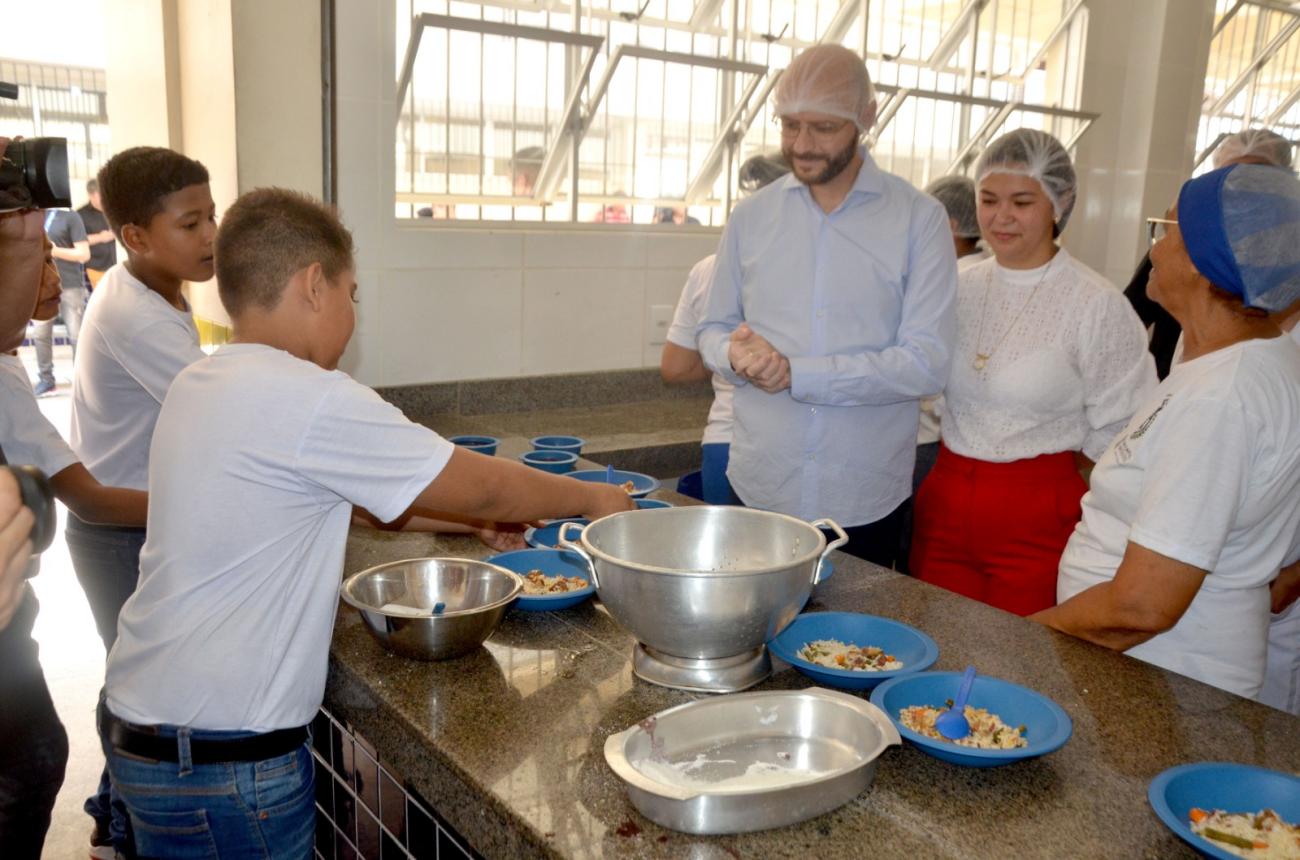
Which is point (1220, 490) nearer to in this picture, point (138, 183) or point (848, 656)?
point (848, 656)

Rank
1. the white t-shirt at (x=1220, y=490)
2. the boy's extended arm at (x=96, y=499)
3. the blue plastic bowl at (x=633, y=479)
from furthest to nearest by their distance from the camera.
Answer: the blue plastic bowl at (x=633, y=479) → the boy's extended arm at (x=96, y=499) → the white t-shirt at (x=1220, y=490)

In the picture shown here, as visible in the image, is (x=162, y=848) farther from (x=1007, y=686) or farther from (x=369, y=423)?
(x=1007, y=686)

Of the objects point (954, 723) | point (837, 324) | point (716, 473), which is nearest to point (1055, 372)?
point (837, 324)

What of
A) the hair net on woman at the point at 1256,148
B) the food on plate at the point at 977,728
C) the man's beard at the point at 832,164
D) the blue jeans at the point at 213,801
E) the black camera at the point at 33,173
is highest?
the hair net on woman at the point at 1256,148

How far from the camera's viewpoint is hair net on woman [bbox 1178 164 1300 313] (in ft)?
4.41

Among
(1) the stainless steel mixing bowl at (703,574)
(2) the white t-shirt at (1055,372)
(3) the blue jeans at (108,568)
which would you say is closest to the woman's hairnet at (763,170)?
(2) the white t-shirt at (1055,372)

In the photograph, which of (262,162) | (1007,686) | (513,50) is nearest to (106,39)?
(262,162)

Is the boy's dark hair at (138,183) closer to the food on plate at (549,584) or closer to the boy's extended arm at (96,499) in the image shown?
the boy's extended arm at (96,499)

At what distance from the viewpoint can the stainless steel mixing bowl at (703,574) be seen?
1.13 metres

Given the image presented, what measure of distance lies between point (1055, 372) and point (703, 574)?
135cm

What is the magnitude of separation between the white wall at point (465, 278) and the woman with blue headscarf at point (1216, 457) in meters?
2.21

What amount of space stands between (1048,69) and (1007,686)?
4507 millimetres

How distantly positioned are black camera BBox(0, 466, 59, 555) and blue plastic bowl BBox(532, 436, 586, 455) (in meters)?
1.66

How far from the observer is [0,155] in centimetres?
99
